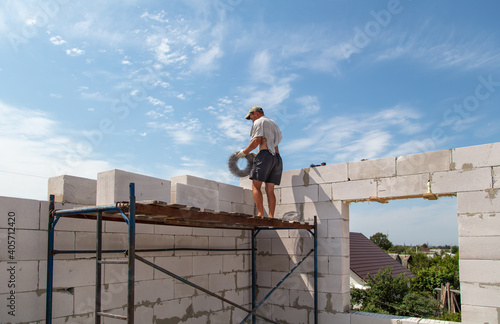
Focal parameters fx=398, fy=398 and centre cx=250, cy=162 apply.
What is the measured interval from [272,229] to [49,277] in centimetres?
307

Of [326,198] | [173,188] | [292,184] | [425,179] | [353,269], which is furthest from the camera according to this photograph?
[353,269]

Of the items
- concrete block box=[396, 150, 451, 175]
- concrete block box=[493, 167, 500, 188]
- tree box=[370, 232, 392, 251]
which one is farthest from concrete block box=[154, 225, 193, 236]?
tree box=[370, 232, 392, 251]

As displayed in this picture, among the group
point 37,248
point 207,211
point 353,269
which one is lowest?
point 353,269

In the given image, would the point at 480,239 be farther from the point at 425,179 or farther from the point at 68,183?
the point at 68,183

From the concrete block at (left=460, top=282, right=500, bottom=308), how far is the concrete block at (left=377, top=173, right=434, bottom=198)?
→ 1.13 m

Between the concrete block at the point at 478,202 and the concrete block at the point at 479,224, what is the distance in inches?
2.1

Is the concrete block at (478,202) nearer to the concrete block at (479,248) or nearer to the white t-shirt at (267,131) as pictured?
the concrete block at (479,248)

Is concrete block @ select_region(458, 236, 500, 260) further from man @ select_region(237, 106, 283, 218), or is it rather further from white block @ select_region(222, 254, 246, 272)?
white block @ select_region(222, 254, 246, 272)

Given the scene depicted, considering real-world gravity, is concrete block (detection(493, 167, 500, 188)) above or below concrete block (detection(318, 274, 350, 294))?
above

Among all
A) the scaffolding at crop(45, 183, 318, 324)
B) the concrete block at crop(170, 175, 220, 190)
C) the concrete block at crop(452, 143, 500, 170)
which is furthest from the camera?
the concrete block at crop(170, 175, 220, 190)

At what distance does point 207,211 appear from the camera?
11.0 feet

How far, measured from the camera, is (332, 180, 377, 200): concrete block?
509 cm

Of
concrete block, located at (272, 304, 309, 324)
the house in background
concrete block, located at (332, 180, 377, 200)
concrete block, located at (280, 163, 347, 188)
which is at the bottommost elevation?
the house in background

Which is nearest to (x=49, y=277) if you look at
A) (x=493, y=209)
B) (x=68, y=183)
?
(x=68, y=183)
